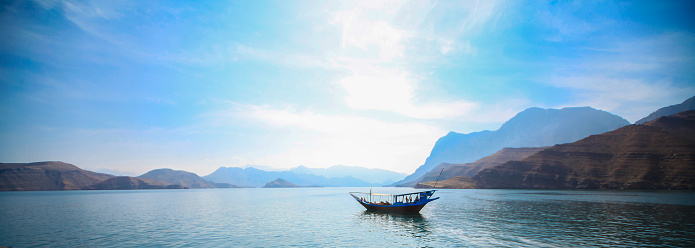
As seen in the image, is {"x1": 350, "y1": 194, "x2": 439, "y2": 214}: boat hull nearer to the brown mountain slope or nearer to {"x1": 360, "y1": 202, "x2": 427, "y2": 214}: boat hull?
{"x1": 360, "y1": 202, "x2": 427, "y2": 214}: boat hull

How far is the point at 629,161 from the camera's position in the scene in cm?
15950

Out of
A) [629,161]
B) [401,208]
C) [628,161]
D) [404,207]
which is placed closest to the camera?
[404,207]

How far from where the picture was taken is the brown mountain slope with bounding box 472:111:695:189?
14375 cm

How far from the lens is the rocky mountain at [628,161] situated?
14375cm

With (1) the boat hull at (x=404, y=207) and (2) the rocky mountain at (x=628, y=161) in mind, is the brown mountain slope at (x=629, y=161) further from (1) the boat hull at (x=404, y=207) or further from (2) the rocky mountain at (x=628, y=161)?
(1) the boat hull at (x=404, y=207)

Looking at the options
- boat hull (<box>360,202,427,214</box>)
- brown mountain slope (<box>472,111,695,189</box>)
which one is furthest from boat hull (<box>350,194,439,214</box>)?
brown mountain slope (<box>472,111,695,189</box>)

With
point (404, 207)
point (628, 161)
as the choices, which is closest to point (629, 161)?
point (628, 161)

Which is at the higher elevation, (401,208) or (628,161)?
(628,161)

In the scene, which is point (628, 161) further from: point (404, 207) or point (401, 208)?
point (401, 208)

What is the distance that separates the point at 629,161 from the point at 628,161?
0.38 meters

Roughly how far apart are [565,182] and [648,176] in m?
37.8

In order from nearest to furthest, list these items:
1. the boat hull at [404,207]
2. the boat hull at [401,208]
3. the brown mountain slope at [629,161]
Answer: the boat hull at [404,207] < the boat hull at [401,208] < the brown mountain slope at [629,161]

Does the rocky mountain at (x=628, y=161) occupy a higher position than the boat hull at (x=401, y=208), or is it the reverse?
the rocky mountain at (x=628, y=161)

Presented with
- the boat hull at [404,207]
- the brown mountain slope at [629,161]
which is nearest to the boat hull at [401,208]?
the boat hull at [404,207]
